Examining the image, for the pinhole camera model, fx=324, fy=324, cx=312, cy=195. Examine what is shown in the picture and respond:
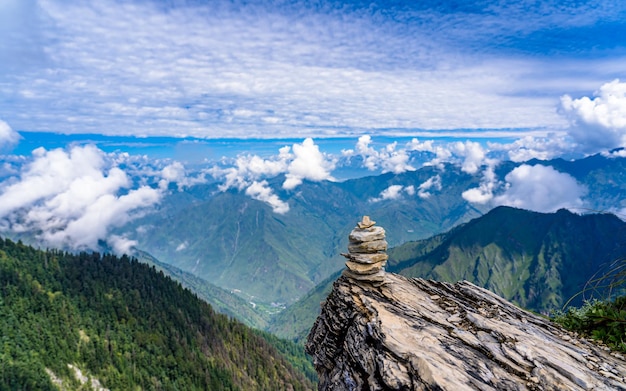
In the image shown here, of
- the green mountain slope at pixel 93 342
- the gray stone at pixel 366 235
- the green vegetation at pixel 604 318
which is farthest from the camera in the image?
the green mountain slope at pixel 93 342

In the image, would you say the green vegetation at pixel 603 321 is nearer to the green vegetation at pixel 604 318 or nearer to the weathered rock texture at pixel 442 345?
the green vegetation at pixel 604 318

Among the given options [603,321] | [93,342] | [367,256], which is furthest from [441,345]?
[93,342]

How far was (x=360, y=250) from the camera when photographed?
2234cm

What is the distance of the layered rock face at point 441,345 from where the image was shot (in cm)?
1316

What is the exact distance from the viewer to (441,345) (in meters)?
15.4

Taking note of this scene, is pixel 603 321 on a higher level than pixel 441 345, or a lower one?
higher

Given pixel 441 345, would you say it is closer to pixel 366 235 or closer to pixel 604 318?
pixel 604 318

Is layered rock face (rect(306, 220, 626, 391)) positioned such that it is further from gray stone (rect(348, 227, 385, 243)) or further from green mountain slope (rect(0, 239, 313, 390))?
green mountain slope (rect(0, 239, 313, 390))

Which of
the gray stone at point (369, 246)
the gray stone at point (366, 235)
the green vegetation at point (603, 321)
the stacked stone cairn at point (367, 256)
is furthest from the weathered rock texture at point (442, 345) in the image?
the gray stone at point (366, 235)

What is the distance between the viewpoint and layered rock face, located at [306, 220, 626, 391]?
13.2 m

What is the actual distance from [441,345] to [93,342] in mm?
190264

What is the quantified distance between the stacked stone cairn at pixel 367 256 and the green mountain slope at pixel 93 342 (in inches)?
6295

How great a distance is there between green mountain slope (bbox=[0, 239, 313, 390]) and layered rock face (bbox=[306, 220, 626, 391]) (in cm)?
15934

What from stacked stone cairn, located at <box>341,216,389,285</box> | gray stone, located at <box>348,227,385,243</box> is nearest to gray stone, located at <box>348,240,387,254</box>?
stacked stone cairn, located at <box>341,216,389,285</box>
